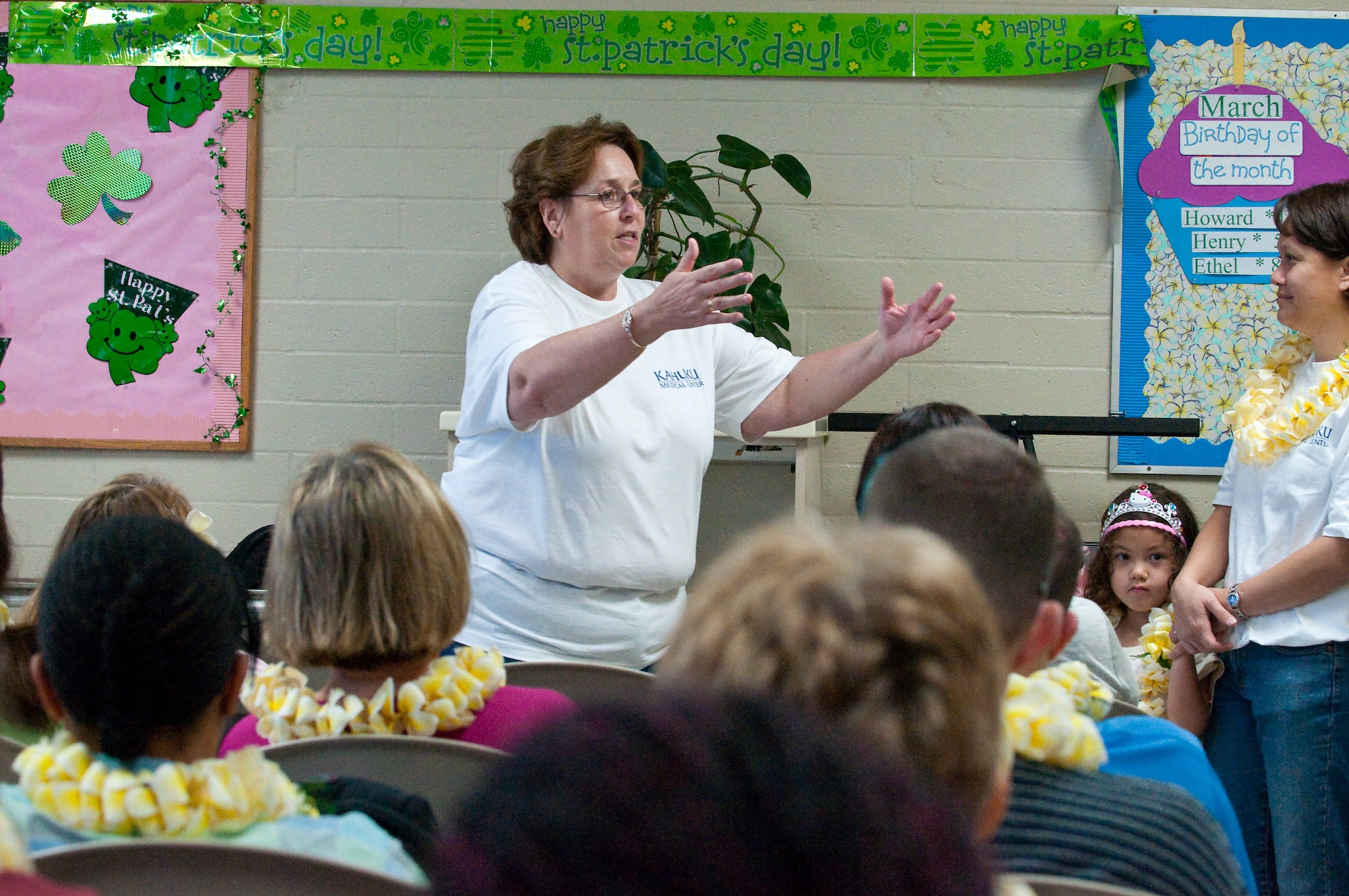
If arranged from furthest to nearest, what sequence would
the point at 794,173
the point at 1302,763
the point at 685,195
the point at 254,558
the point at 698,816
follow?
the point at 794,173 < the point at 685,195 < the point at 254,558 < the point at 1302,763 < the point at 698,816

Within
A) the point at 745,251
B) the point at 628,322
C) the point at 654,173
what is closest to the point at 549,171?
the point at 628,322

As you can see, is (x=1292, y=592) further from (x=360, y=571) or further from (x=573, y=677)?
(x=360, y=571)

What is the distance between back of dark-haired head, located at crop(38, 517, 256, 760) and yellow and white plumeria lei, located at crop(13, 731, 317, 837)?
0.08ft

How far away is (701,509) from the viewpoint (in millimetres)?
3623

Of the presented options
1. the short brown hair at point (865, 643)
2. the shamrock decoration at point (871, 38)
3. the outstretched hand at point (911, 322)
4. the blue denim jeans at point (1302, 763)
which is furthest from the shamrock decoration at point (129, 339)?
the short brown hair at point (865, 643)

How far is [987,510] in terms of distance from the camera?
985 mm

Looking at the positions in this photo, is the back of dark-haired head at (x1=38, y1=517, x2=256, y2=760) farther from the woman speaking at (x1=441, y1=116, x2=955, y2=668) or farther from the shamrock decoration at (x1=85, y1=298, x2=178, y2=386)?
the shamrock decoration at (x1=85, y1=298, x2=178, y2=386)

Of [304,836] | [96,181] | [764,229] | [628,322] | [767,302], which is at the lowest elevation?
[304,836]

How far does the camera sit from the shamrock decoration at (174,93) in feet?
11.6

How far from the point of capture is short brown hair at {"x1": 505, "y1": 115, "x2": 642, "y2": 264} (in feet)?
6.93

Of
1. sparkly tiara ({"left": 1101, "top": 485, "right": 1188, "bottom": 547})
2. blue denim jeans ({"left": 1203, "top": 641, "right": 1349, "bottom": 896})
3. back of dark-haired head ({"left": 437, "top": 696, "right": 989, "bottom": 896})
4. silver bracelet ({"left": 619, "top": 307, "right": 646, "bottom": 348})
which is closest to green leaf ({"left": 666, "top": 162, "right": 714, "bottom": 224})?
sparkly tiara ({"left": 1101, "top": 485, "right": 1188, "bottom": 547})

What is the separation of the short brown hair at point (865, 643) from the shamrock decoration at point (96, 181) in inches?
139

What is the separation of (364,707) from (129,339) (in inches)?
110

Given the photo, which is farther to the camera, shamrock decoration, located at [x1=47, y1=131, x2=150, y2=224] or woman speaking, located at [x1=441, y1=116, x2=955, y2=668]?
shamrock decoration, located at [x1=47, y1=131, x2=150, y2=224]
